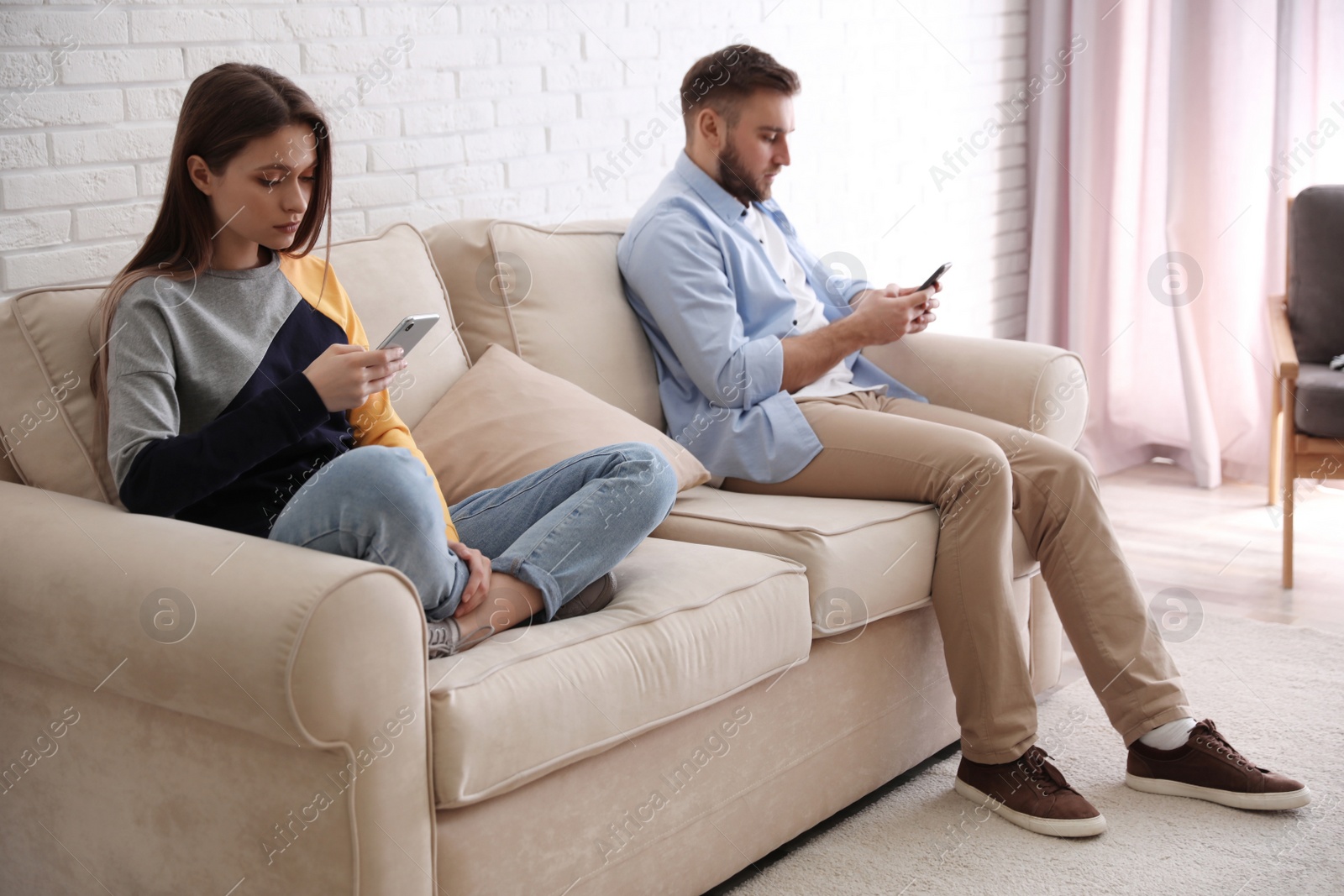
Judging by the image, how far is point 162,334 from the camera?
59.1 inches

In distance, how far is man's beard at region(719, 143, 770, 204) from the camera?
233cm

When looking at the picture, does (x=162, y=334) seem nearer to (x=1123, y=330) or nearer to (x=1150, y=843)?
(x=1150, y=843)

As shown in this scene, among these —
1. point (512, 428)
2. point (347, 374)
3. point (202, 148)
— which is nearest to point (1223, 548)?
point (512, 428)

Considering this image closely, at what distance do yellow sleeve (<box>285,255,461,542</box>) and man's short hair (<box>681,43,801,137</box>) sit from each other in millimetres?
858

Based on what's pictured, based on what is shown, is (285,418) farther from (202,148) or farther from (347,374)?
(202,148)

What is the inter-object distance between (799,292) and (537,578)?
1.09 meters

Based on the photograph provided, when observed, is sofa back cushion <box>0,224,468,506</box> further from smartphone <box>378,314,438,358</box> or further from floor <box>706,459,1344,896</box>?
floor <box>706,459,1344,896</box>

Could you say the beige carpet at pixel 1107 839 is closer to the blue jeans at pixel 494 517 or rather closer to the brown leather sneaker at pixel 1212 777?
the brown leather sneaker at pixel 1212 777

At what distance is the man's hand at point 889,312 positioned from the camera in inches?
86.1

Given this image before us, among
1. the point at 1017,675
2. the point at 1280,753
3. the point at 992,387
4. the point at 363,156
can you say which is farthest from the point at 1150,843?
the point at 363,156

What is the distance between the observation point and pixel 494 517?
67.2 inches

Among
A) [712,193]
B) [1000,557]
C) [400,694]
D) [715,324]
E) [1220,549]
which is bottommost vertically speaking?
[1220,549]

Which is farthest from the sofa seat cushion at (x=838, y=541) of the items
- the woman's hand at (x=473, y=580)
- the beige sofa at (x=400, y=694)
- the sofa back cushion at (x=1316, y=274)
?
the sofa back cushion at (x=1316, y=274)

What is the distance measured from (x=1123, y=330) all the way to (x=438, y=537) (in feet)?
10.5
